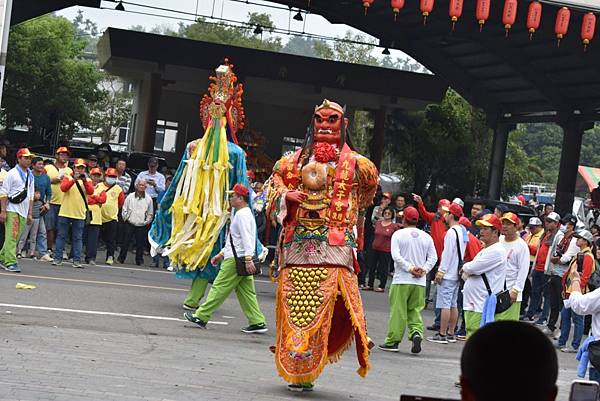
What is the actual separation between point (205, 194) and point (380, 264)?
7021mm

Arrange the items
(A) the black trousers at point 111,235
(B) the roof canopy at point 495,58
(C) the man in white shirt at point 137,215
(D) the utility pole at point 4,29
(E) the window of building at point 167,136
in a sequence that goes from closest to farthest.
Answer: (D) the utility pole at point 4,29
(A) the black trousers at point 111,235
(C) the man in white shirt at point 137,215
(B) the roof canopy at point 495,58
(E) the window of building at point 167,136

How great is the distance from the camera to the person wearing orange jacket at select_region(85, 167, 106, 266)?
19450 millimetres

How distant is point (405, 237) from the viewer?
1318 cm

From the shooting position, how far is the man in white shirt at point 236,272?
40.6 ft

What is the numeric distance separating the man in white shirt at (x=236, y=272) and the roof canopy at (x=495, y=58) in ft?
49.7

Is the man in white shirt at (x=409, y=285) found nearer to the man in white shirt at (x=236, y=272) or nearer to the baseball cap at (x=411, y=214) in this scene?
the baseball cap at (x=411, y=214)

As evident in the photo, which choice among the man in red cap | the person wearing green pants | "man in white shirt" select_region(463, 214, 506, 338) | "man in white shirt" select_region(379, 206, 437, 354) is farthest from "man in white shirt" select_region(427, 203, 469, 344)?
the man in red cap

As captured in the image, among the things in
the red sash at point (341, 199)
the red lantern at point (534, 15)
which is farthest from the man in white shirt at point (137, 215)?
the red sash at point (341, 199)

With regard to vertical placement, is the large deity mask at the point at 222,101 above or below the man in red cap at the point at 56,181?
above

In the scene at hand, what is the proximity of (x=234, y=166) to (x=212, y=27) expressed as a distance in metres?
75.1

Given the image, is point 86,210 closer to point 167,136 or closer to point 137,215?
point 137,215

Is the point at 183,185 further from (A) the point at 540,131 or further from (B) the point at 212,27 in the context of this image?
(A) the point at 540,131

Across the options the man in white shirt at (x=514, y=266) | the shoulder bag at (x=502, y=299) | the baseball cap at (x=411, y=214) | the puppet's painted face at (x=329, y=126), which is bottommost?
the shoulder bag at (x=502, y=299)

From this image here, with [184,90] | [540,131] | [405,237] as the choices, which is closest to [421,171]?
[184,90]
